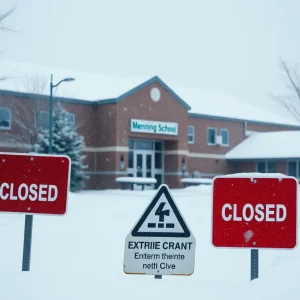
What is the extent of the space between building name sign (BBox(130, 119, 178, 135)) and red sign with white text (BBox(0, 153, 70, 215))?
31.0m

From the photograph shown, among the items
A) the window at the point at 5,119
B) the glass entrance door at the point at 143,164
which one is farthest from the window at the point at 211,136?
the window at the point at 5,119

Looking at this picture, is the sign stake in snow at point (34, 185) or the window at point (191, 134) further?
the window at point (191, 134)

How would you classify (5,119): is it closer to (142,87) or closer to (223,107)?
(142,87)

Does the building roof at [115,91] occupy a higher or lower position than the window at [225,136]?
higher

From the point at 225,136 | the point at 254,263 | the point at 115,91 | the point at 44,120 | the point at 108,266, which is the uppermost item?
the point at 115,91

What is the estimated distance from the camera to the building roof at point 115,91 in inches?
1372

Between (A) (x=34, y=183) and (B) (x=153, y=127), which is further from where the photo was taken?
(B) (x=153, y=127)

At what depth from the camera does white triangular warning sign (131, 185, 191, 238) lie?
457 cm

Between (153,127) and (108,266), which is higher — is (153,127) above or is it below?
above

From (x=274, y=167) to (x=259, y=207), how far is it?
127 feet

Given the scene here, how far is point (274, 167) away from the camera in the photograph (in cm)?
4222

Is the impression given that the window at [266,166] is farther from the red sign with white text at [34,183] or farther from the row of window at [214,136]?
the red sign with white text at [34,183]

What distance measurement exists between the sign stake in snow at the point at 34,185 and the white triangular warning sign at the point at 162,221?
2.74 feet

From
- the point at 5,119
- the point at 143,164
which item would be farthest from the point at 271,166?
the point at 5,119
